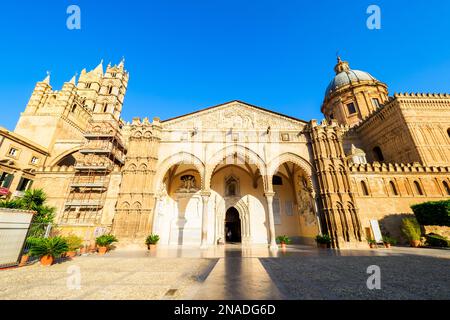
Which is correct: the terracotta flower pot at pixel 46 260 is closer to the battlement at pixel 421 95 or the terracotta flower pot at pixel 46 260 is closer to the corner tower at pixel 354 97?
the battlement at pixel 421 95

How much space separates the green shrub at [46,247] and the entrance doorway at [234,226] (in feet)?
51.8

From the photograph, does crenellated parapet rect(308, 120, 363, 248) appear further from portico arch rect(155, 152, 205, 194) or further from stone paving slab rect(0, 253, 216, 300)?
stone paving slab rect(0, 253, 216, 300)

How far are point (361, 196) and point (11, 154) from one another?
36.5 metres

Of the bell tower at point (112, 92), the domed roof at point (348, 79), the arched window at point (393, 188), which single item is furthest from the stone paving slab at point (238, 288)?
the domed roof at point (348, 79)

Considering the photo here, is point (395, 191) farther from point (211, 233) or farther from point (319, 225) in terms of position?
point (211, 233)

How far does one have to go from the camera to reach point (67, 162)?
28.3 metres

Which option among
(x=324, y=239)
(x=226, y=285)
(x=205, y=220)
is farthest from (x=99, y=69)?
(x=324, y=239)

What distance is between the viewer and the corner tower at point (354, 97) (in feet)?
99.8

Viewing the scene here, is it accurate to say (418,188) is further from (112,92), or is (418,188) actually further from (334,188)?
(112,92)

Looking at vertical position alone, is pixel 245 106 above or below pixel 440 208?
above

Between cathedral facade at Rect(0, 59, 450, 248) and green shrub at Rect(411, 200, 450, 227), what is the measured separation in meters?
1.92

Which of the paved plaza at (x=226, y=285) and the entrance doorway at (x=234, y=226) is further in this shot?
the entrance doorway at (x=234, y=226)

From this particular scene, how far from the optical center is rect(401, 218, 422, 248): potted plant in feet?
47.6
